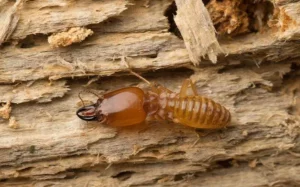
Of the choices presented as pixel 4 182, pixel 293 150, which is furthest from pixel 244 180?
pixel 4 182

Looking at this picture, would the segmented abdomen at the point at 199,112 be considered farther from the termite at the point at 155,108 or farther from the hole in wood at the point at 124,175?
the hole in wood at the point at 124,175

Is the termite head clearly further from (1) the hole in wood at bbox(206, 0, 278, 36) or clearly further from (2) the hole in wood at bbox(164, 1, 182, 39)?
(1) the hole in wood at bbox(206, 0, 278, 36)

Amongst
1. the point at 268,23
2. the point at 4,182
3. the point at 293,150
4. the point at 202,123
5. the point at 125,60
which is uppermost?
the point at 268,23

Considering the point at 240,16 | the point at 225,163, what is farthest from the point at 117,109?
the point at 240,16

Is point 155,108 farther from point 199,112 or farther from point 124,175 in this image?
point 124,175

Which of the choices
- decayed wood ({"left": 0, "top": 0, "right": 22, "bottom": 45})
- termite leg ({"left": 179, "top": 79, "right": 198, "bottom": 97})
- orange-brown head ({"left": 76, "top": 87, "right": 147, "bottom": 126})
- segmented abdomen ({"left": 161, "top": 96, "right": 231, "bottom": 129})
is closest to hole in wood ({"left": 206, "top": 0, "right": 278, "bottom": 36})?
termite leg ({"left": 179, "top": 79, "right": 198, "bottom": 97})

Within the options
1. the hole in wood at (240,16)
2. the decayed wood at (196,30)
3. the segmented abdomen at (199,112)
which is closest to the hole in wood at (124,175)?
the segmented abdomen at (199,112)

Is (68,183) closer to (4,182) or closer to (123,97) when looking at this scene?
(4,182)
